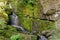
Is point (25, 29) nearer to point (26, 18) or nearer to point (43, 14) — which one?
point (26, 18)

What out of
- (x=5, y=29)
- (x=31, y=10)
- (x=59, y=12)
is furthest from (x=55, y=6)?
(x=5, y=29)

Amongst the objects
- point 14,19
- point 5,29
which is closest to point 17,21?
point 14,19

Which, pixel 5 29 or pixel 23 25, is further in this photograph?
pixel 23 25

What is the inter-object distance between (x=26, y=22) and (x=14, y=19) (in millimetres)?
809

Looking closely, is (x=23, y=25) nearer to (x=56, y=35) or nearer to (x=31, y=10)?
(x=31, y=10)

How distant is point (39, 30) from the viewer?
1253 centimetres

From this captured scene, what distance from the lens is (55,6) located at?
42.4 ft

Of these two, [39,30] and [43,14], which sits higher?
[43,14]

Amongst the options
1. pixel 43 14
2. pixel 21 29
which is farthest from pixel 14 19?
pixel 43 14

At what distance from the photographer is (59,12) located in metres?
12.9

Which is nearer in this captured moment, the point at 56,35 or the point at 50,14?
the point at 56,35

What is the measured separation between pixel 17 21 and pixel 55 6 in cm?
256

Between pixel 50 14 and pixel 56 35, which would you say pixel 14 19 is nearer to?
pixel 50 14

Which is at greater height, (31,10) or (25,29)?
(31,10)
